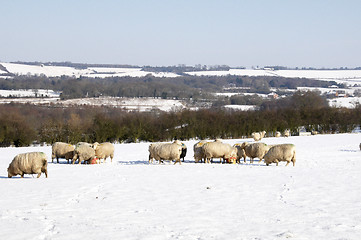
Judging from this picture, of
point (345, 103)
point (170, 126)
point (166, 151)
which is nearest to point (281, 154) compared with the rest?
point (166, 151)

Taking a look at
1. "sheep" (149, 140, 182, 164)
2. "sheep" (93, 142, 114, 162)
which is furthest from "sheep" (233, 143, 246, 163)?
"sheep" (93, 142, 114, 162)

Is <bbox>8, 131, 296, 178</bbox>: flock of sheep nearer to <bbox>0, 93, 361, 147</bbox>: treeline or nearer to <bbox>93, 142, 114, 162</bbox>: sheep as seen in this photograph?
<bbox>93, 142, 114, 162</bbox>: sheep

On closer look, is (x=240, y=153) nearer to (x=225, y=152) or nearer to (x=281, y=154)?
(x=225, y=152)

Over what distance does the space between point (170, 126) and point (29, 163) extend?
173 feet

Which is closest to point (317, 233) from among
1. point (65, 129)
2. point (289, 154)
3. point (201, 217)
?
point (201, 217)

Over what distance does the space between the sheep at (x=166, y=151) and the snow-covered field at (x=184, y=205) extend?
13.1 feet

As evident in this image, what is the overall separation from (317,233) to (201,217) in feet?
11.2

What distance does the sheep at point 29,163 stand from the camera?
21.8m

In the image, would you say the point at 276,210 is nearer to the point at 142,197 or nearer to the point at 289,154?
the point at 142,197

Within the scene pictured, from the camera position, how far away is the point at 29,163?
2191cm

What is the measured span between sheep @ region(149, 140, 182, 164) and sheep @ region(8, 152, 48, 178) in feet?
25.9

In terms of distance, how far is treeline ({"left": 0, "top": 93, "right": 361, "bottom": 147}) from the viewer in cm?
6412

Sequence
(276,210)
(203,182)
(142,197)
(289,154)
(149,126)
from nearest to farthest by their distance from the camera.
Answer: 1. (276,210)
2. (142,197)
3. (203,182)
4. (289,154)
5. (149,126)

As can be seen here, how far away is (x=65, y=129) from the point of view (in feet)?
209
